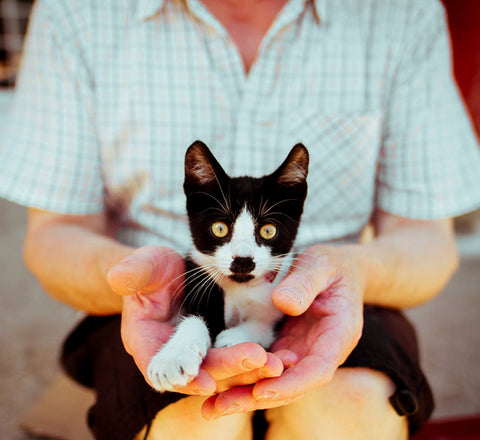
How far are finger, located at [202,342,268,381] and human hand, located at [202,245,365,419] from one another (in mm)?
43

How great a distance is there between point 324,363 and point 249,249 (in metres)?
0.20

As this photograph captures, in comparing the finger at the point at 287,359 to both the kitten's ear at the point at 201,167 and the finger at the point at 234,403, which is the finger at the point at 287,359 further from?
the kitten's ear at the point at 201,167

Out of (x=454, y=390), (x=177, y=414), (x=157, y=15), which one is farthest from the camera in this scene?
(x=454, y=390)

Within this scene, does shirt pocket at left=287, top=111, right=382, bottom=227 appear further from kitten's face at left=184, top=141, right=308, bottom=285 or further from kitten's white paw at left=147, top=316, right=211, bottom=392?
kitten's white paw at left=147, top=316, right=211, bottom=392

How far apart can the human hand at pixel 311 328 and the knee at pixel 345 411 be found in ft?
0.34

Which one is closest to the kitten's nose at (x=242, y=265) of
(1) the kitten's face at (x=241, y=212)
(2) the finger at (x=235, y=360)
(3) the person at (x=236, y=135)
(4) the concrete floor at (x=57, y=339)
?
(1) the kitten's face at (x=241, y=212)

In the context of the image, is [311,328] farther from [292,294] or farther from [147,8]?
[147,8]

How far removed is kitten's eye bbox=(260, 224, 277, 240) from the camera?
713 mm

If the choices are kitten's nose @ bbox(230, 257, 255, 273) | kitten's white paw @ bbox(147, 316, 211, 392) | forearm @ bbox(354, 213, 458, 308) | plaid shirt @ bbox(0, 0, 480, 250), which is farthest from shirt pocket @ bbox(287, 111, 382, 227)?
kitten's white paw @ bbox(147, 316, 211, 392)

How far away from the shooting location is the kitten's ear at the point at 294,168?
646 mm

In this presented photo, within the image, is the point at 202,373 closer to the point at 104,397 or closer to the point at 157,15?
the point at 104,397

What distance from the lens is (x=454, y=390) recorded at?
1.55 m

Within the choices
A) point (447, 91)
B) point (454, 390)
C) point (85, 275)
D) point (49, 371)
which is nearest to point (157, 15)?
point (85, 275)

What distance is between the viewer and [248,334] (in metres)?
0.76
